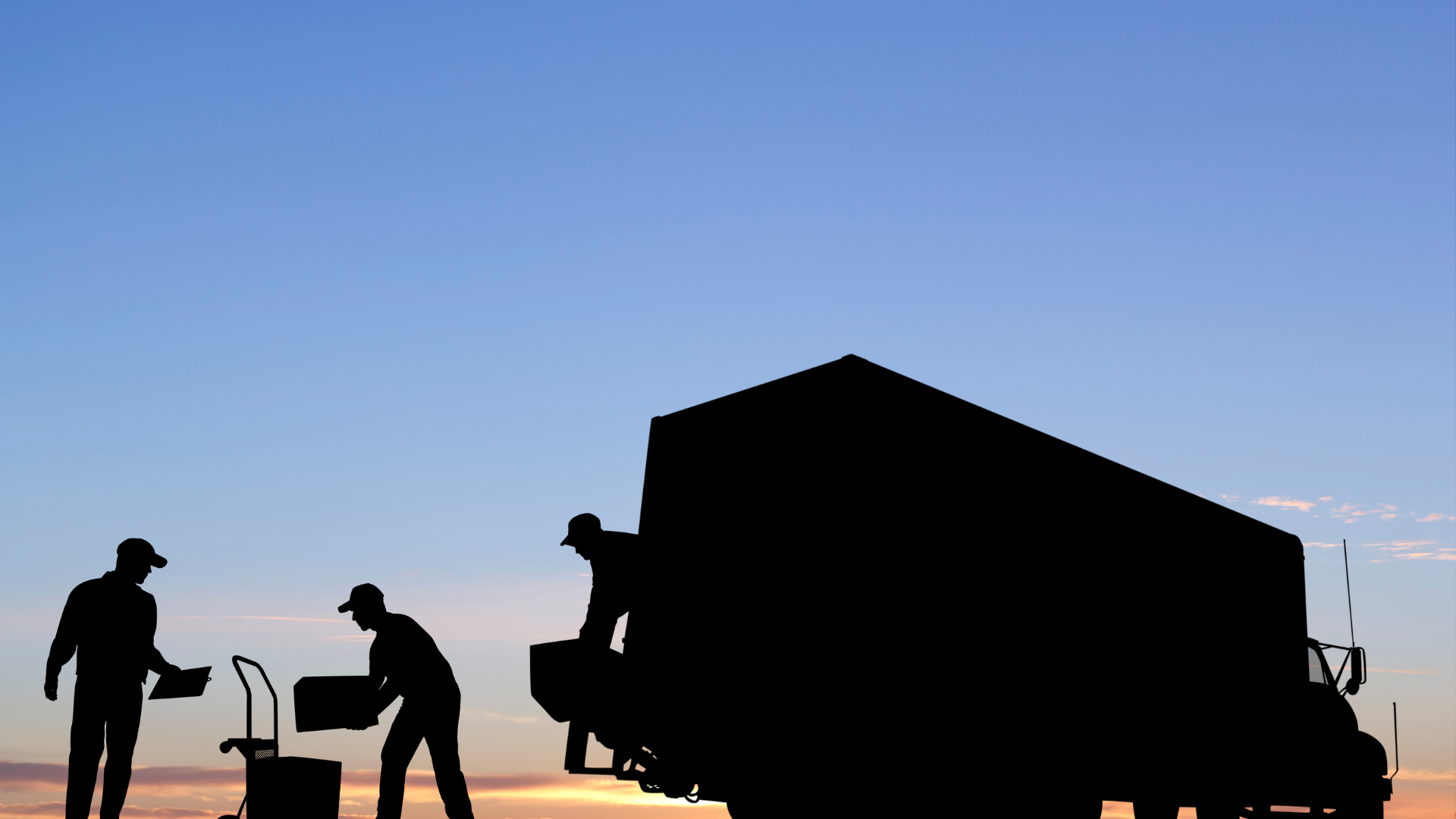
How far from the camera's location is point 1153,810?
9688mm

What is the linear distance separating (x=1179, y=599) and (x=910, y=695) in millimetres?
2603

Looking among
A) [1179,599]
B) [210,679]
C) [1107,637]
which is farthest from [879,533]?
[210,679]

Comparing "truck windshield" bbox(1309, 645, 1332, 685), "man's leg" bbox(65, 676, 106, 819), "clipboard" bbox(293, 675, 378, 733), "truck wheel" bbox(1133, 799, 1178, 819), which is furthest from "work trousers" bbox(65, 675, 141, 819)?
"truck windshield" bbox(1309, 645, 1332, 685)

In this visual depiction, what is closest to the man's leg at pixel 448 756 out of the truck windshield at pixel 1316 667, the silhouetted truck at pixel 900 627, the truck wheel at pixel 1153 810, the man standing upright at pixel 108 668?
the silhouetted truck at pixel 900 627

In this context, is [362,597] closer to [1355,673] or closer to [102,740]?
[102,740]

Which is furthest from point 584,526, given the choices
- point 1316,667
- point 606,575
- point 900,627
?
point 1316,667

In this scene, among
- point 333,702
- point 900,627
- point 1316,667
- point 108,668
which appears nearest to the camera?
point 900,627

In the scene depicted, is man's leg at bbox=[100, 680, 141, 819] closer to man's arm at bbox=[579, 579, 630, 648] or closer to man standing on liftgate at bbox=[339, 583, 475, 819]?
man standing on liftgate at bbox=[339, 583, 475, 819]

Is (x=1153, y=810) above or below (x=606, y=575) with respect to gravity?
below

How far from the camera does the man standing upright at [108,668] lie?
10.4m

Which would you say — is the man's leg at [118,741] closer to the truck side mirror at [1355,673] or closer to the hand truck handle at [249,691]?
the hand truck handle at [249,691]

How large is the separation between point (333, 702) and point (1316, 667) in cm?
803

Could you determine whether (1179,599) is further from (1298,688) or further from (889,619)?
(889,619)

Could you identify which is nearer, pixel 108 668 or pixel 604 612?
pixel 604 612
